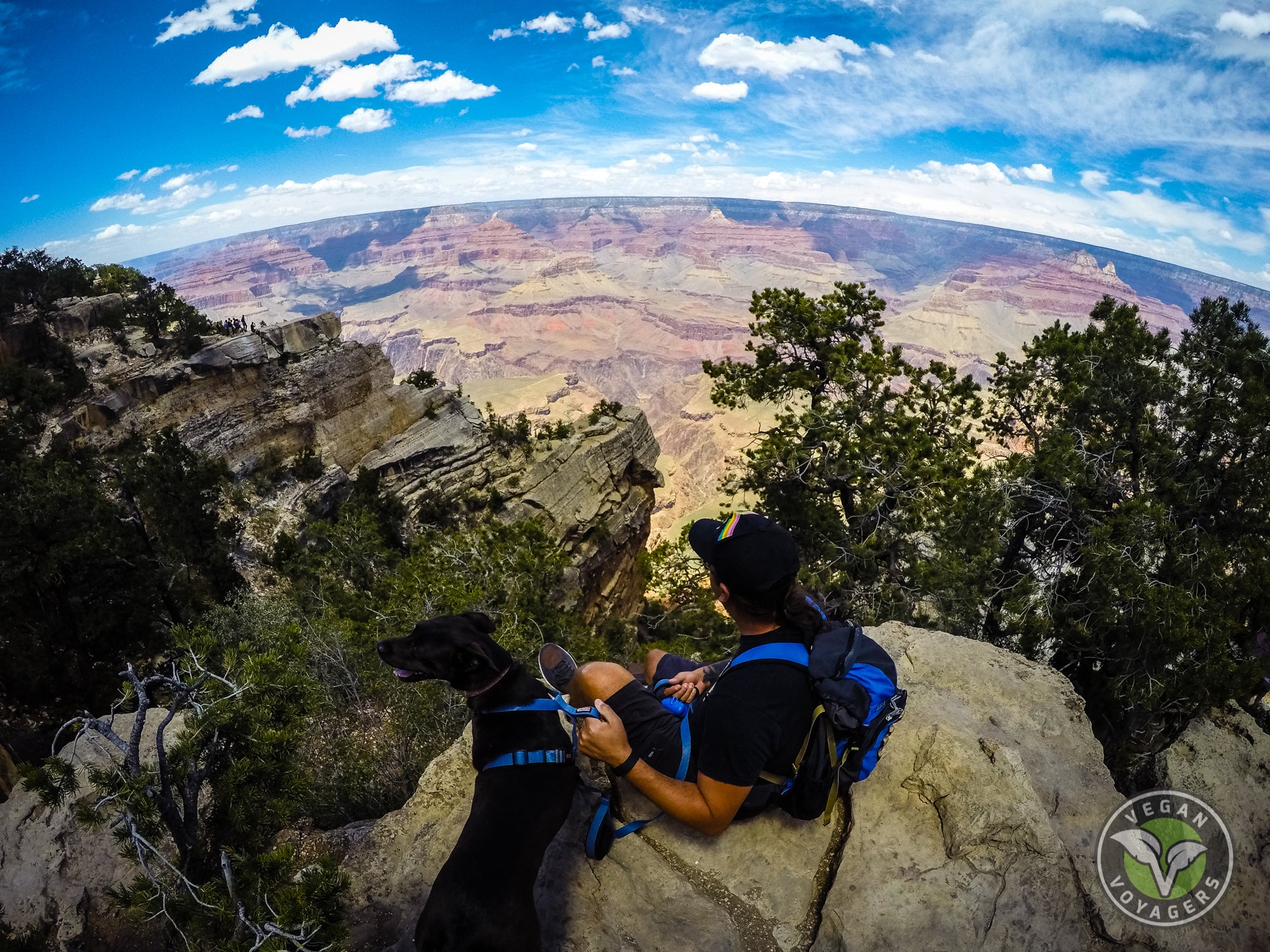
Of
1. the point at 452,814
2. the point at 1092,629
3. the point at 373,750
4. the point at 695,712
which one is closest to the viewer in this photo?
the point at 695,712

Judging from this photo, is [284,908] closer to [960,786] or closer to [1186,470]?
[960,786]

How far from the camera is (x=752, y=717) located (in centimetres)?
286

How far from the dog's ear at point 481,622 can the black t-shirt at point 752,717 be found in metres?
1.66

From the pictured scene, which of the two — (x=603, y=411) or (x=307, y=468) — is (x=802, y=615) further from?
(x=603, y=411)

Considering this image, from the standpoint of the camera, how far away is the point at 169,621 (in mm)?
13727

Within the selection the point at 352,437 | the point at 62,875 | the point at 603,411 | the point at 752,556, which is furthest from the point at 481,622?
the point at 603,411

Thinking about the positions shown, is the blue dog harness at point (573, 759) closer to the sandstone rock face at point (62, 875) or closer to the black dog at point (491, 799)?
the black dog at point (491, 799)

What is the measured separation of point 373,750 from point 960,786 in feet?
16.8

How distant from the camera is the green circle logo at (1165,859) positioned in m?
3.17

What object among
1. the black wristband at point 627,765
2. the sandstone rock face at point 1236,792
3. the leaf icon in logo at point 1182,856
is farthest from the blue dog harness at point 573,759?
the sandstone rock face at point 1236,792

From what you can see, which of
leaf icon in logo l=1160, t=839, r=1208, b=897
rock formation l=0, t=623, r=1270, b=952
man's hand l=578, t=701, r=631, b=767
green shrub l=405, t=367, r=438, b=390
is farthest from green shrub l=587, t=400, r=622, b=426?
leaf icon in logo l=1160, t=839, r=1208, b=897

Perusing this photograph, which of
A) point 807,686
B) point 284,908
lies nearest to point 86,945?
point 284,908

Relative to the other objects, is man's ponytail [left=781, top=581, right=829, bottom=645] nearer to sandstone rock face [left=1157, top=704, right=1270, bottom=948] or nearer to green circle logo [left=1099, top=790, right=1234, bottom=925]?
green circle logo [left=1099, top=790, right=1234, bottom=925]

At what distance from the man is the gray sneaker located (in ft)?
2.71
